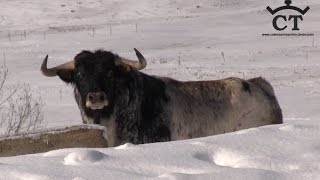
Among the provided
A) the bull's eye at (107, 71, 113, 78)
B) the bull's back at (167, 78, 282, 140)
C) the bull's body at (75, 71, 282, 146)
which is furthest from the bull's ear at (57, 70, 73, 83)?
the bull's back at (167, 78, 282, 140)

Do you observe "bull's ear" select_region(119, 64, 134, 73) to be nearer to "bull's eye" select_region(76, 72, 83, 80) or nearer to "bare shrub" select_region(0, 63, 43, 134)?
"bull's eye" select_region(76, 72, 83, 80)

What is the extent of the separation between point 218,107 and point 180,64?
9594 mm

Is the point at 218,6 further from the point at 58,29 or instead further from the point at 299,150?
the point at 299,150

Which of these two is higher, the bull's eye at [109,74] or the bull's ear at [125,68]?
the bull's ear at [125,68]

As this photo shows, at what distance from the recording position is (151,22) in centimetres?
2508

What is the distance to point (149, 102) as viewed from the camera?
804 cm

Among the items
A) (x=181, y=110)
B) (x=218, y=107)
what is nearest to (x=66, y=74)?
(x=181, y=110)

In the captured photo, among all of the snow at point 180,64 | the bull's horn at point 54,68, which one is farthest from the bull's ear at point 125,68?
the snow at point 180,64

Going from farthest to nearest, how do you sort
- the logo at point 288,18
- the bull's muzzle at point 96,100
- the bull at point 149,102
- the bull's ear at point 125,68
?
the logo at point 288,18, the bull's ear at point 125,68, the bull at point 149,102, the bull's muzzle at point 96,100

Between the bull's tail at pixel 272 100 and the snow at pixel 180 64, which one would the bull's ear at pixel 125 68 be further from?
the snow at pixel 180 64

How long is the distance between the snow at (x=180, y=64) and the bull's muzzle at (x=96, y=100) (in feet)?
6.18

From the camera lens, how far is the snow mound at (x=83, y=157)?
4.01 metres

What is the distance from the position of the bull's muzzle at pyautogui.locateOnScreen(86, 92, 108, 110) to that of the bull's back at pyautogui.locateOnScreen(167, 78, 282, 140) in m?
0.81

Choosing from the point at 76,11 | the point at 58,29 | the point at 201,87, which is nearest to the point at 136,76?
the point at 201,87
